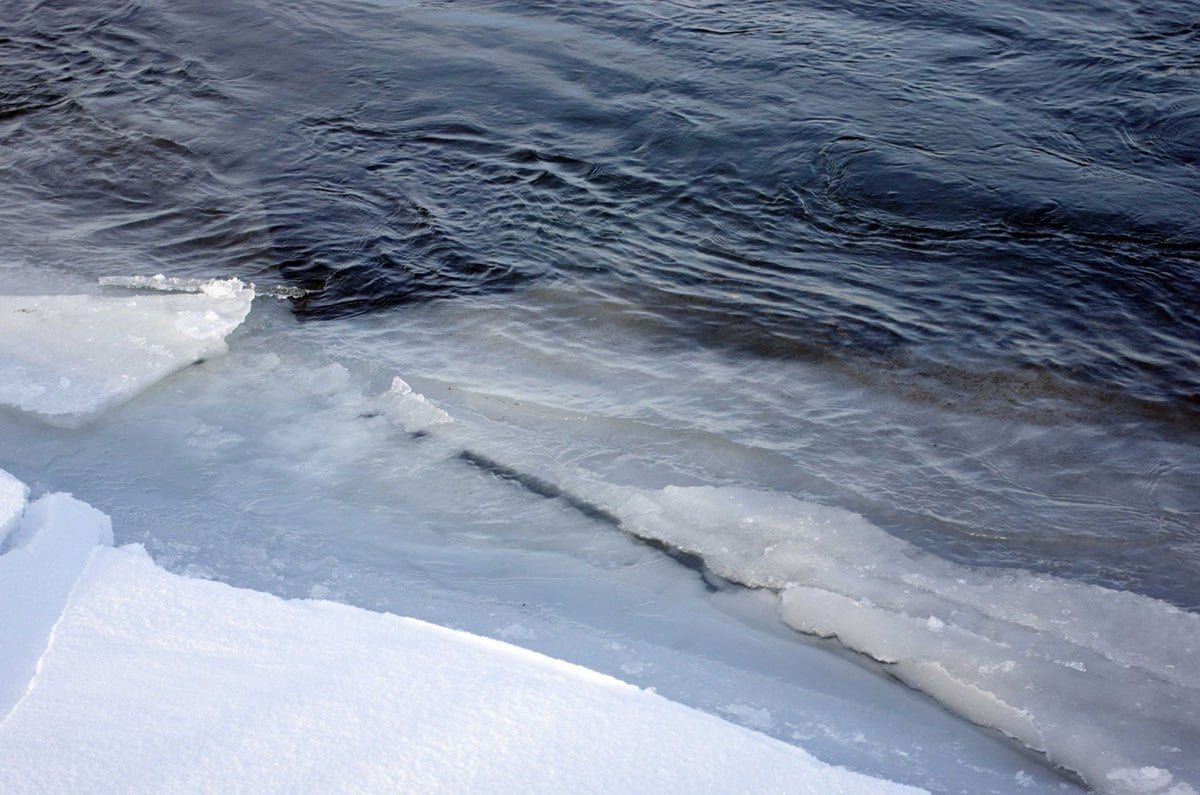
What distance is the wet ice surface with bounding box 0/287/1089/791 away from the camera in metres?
2.69

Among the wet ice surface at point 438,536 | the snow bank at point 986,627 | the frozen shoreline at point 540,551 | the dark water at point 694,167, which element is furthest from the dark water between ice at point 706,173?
the wet ice surface at point 438,536

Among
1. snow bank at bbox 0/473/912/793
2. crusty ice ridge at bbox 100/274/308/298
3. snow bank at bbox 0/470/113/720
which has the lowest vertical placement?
crusty ice ridge at bbox 100/274/308/298

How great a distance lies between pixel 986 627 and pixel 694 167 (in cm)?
357

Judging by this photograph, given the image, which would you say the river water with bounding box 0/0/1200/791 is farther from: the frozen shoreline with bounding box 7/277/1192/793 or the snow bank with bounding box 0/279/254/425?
the snow bank with bounding box 0/279/254/425

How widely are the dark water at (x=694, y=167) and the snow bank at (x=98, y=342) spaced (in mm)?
482

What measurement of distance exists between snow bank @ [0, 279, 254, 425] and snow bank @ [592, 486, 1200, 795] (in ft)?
5.84

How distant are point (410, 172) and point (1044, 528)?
3.89 meters

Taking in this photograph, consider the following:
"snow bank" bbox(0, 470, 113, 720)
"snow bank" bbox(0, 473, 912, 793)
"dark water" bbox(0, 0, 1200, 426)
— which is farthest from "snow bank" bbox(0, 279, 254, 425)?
"snow bank" bbox(0, 473, 912, 793)

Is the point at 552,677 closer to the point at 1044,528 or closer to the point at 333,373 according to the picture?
the point at 1044,528

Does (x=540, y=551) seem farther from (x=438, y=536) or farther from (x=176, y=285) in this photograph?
(x=176, y=285)

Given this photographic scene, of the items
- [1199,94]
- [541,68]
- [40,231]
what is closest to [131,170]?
[40,231]

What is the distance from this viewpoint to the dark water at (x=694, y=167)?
4746 millimetres

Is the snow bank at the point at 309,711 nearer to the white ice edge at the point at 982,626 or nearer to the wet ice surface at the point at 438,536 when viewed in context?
the wet ice surface at the point at 438,536

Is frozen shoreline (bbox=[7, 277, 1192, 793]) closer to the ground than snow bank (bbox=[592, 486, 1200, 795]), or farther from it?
closer to the ground
